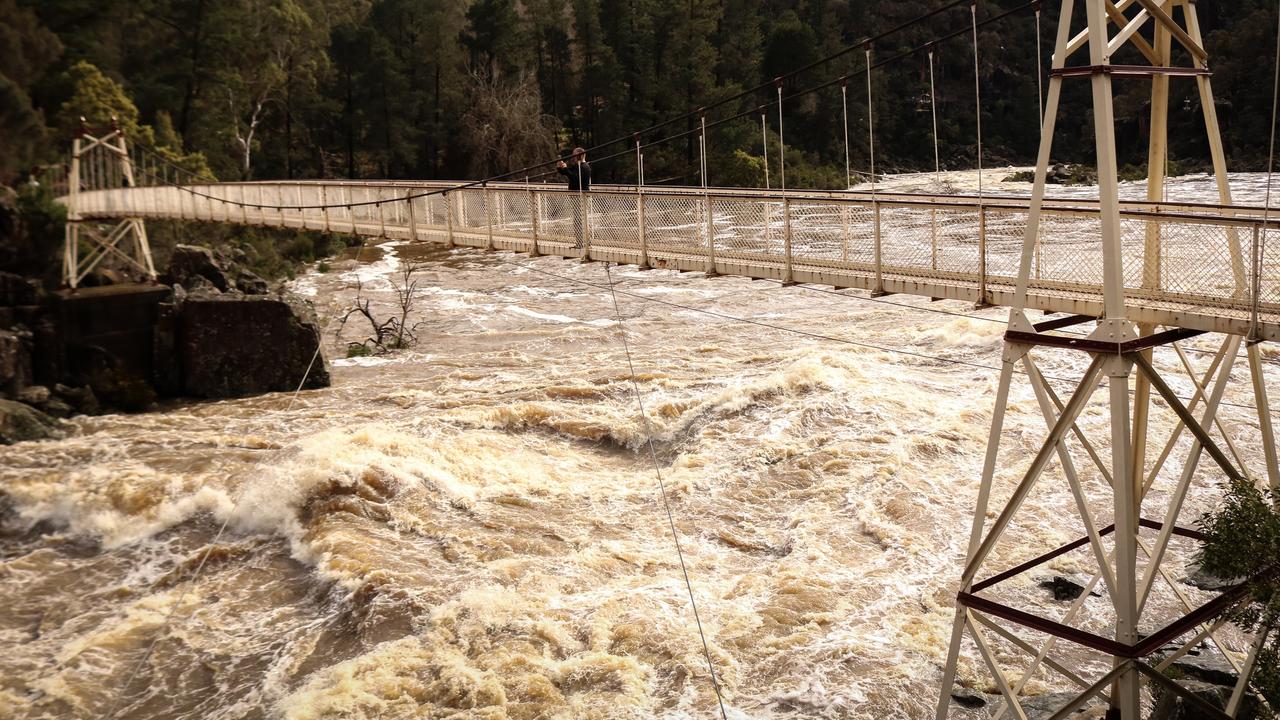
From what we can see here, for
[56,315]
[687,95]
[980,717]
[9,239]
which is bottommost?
[980,717]

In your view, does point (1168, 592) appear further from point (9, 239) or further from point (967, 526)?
point (9, 239)

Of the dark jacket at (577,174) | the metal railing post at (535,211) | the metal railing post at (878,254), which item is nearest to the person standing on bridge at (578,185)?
the dark jacket at (577,174)

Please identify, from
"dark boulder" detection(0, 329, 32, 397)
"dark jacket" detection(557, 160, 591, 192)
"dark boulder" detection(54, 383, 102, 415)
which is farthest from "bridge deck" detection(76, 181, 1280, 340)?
"dark boulder" detection(0, 329, 32, 397)

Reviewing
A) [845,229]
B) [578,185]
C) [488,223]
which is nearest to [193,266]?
[488,223]

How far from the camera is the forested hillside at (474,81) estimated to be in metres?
44.6

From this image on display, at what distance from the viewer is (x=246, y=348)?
853 inches

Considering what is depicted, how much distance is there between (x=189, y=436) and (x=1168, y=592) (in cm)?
1469

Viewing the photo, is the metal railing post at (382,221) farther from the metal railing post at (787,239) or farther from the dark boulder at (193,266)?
the metal railing post at (787,239)

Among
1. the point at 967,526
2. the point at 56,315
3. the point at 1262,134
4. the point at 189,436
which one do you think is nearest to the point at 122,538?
the point at 189,436

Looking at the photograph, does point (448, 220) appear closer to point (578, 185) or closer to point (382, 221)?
point (382, 221)

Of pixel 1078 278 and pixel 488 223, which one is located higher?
pixel 488 223

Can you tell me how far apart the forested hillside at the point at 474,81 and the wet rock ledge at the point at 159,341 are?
1897 centimetres

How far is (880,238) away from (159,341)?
51.8 ft

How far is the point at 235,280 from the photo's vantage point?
1002 inches
